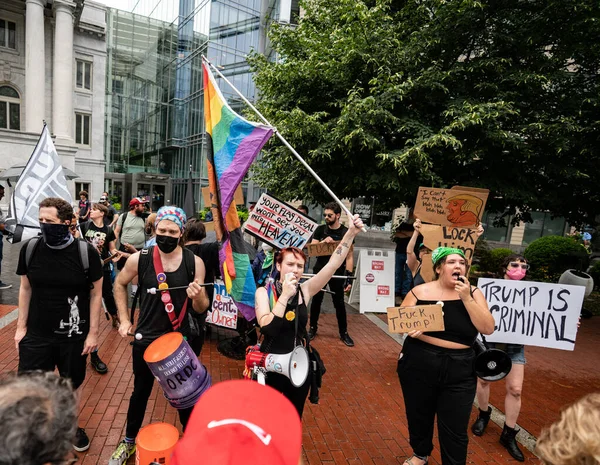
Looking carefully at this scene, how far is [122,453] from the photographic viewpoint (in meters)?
2.92

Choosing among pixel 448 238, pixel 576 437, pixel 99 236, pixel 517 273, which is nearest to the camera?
pixel 576 437

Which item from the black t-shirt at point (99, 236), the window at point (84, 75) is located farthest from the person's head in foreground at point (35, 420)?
the window at point (84, 75)

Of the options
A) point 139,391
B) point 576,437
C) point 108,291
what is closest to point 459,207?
point 576,437

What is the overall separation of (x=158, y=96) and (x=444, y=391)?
3855 centimetres

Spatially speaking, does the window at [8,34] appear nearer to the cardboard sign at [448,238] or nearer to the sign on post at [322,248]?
the sign on post at [322,248]

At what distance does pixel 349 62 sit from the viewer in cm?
734

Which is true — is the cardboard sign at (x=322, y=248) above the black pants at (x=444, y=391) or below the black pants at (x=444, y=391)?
above

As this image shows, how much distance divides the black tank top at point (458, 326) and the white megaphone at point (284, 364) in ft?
3.44

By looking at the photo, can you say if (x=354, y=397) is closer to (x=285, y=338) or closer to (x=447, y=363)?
(x=447, y=363)

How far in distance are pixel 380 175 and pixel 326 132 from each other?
1402 millimetres

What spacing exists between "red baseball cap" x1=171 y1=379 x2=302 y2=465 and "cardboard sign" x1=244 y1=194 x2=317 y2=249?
3302 mm

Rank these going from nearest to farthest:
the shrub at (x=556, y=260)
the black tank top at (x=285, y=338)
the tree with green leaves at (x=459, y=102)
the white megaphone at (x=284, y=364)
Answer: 1. the white megaphone at (x=284, y=364)
2. the black tank top at (x=285, y=338)
3. the tree with green leaves at (x=459, y=102)
4. the shrub at (x=556, y=260)

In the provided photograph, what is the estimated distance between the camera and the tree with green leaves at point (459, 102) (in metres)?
6.48

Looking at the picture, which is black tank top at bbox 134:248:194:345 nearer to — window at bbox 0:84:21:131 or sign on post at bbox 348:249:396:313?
sign on post at bbox 348:249:396:313
